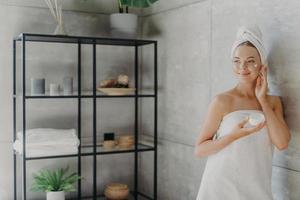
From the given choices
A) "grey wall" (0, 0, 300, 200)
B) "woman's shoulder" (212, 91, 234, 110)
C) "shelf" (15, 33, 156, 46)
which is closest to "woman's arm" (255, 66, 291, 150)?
"woman's shoulder" (212, 91, 234, 110)

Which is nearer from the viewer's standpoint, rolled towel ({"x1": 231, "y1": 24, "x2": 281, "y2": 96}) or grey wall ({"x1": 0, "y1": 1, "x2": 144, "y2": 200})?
rolled towel ({"x1": 231, "y1": 24, "x2": 281, "y2": 96})

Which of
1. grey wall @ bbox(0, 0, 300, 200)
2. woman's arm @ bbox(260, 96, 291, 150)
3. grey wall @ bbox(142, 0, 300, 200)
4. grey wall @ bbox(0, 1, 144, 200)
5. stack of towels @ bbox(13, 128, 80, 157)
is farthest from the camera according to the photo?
grey wall @ bbox(0, 1, 144, 200)

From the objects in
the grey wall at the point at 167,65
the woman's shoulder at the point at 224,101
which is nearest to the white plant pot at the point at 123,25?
the grey wall at the point at 167,65

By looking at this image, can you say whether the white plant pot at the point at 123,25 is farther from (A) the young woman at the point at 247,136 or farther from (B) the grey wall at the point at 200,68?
(A) the young woman at the point at 247,136

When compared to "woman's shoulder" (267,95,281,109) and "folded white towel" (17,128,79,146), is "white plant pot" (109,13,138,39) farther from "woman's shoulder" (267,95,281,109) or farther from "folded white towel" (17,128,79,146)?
"woman's shoulder" (267,95,281,109)

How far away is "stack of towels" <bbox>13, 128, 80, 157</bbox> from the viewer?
8.30 feet

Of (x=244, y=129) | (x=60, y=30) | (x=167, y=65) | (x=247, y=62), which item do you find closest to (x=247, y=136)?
(x=244, y=129)

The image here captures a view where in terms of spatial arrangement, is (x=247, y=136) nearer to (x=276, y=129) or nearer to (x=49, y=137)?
(x=276, y=129)

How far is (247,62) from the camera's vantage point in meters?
1.93

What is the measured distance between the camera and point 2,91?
276 centimetres

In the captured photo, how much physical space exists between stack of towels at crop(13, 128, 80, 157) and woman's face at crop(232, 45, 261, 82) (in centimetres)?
113

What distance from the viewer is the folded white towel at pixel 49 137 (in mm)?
2553

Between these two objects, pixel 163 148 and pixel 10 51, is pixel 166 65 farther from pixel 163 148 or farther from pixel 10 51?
pixel 10 51

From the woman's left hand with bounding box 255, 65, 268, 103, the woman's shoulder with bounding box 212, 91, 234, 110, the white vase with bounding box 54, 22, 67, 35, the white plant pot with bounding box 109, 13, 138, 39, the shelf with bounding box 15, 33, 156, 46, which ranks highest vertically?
the white plant pot with bounding box 109, 13, 138, 39
